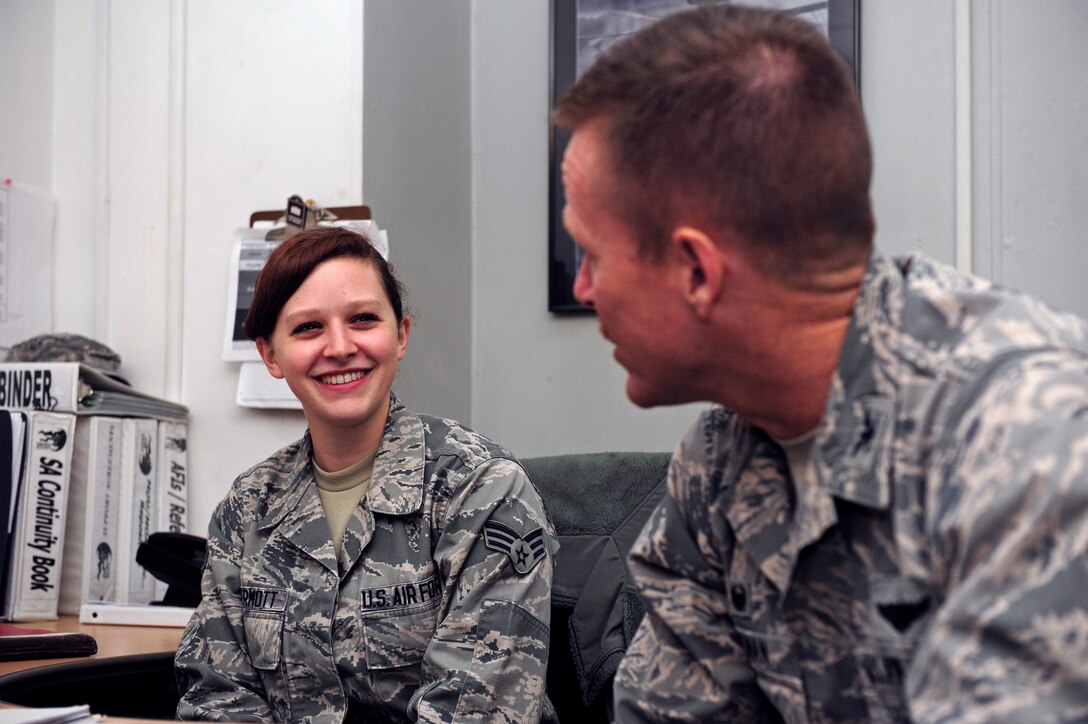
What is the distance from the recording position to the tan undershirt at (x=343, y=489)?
1.69 metres

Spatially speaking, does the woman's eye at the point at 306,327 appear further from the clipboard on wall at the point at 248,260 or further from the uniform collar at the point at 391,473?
the clipboard on wall at the point at 248,260

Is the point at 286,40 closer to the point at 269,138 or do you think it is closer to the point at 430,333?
the point at 269,138

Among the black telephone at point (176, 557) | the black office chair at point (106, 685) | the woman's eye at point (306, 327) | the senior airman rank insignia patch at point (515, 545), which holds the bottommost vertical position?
the black office chair at point (106, 685)

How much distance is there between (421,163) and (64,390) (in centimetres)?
86

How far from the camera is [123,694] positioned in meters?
1.77

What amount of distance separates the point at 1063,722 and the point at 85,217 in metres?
2.33

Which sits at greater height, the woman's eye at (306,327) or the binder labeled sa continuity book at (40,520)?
the woman's eye at (306,327)

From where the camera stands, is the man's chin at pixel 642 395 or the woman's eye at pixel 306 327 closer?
the man's chin at pixel 642 395

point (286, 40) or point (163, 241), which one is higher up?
point (286, 40)

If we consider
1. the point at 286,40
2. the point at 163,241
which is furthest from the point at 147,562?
the point at 286,40

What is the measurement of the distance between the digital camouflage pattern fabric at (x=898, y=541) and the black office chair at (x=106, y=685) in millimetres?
905

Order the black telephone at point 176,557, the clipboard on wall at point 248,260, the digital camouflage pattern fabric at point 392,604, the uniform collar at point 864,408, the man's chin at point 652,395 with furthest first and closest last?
1. the clipboard on wall at point 248,260
2. the black telephone at point 176,557
3. the digital camouflage pattern fabric at point 392,604
4. the man's chin at point 652,395
5. the uniform collar at point 864,408

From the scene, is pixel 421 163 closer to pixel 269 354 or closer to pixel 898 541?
pixel 269 354

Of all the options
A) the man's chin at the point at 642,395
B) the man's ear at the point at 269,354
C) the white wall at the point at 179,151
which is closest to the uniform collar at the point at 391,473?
the man's ear at the point at 269,354
